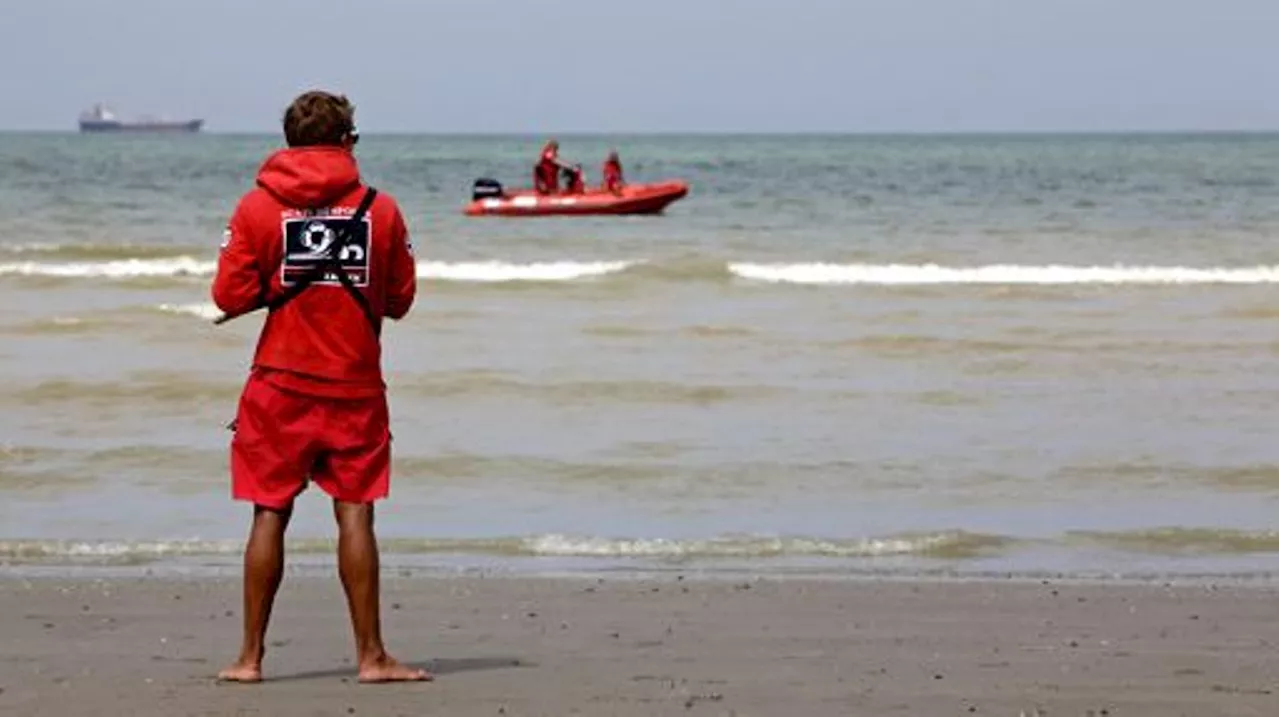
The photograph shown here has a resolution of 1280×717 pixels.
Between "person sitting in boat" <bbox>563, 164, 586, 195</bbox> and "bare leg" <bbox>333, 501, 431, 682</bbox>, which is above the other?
"bare leg" <bbox>333, 501, 431, 682</bbox>

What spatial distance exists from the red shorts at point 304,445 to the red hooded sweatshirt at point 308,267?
4 centimetres

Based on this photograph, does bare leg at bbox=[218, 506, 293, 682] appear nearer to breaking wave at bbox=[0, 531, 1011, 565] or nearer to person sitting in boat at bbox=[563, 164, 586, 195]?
breaking wave at bbox=[0, 531, 1011, 565]

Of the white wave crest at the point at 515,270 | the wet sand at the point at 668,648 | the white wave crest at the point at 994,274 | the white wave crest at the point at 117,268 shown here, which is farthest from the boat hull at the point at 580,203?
the wet sand at the point at 668,648

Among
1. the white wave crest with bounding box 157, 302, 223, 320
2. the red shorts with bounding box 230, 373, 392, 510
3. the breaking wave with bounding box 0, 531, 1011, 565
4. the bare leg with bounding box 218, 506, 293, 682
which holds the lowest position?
the white wave crest with bounding box 157, 302, 223, 320

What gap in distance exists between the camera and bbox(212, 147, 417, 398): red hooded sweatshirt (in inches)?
221

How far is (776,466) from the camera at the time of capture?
10859mm

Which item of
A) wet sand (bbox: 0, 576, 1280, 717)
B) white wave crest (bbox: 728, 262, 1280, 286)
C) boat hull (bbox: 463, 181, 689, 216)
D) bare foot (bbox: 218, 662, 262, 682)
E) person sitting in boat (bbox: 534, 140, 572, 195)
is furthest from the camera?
person sitting in boat (bbox: 534, 140, 572, 195)

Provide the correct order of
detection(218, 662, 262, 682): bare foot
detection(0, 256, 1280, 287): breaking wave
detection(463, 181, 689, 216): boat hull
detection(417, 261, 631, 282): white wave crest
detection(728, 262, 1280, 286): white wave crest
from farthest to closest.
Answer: detection(463, 181, 689, 216): boat hull < detection(417, 261, 631, 282): white wave crest < detection(728, 262, 1280, 286): white wave crest < detection(0, 256, 1280, 287): breaking wave < detection(218, 662, 262, 682): bare foot

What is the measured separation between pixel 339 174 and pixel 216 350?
11.6 meters

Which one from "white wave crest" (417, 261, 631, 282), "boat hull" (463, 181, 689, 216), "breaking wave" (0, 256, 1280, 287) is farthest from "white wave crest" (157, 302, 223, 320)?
"boat hull" (463, 181, 689, 216)

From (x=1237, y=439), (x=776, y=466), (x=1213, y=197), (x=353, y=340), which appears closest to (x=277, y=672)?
(x=353, y=340)

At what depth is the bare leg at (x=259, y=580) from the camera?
5.82m

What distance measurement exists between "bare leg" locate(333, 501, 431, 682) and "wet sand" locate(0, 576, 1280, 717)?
0.07m

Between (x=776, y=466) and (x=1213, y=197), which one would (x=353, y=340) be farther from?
(x=1213, y=197)
